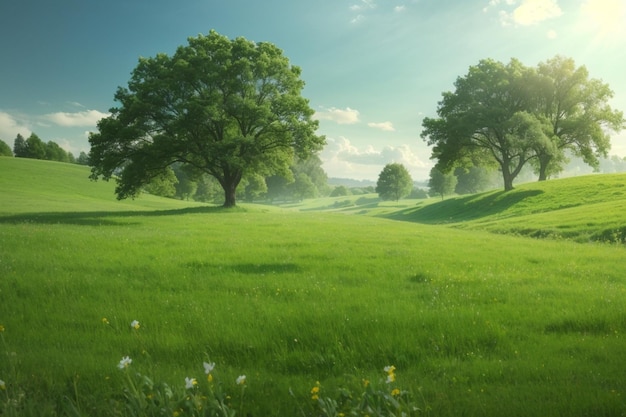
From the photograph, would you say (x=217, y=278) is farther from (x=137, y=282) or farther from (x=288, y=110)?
(x=288, y=110)

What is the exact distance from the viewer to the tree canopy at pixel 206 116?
120 ft

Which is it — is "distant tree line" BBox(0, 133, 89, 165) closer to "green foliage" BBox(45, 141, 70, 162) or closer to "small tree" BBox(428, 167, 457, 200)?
"green foliage" BBox(45, 141, 70, 162)

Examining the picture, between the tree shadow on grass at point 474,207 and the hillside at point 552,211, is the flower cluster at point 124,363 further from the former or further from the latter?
the tree shadow on grass at point 474,207

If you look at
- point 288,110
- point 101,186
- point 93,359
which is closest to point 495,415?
point 93,359

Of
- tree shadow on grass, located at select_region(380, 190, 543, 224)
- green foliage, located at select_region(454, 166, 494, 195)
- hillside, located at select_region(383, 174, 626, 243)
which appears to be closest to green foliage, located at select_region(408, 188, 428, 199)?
green foliage, located at select_region(454, 166, 494, 195)

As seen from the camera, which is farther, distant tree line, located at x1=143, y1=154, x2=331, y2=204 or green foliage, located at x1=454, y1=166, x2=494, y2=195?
green foliage, located at x1=454, y1=166, x2=494, y2=195

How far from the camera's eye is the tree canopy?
3653cm

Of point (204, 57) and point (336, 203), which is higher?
point (204, 57)

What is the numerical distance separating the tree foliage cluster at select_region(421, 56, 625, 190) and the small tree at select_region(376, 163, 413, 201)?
2186 inches

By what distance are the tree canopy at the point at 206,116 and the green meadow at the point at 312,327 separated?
22747 millimetres

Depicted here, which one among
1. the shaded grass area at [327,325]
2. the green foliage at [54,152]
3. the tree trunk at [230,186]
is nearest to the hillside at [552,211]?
the shaded grass area at [327,325]

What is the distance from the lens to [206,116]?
35906 mm

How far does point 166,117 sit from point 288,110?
1209cm

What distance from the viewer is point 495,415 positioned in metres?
4.34
